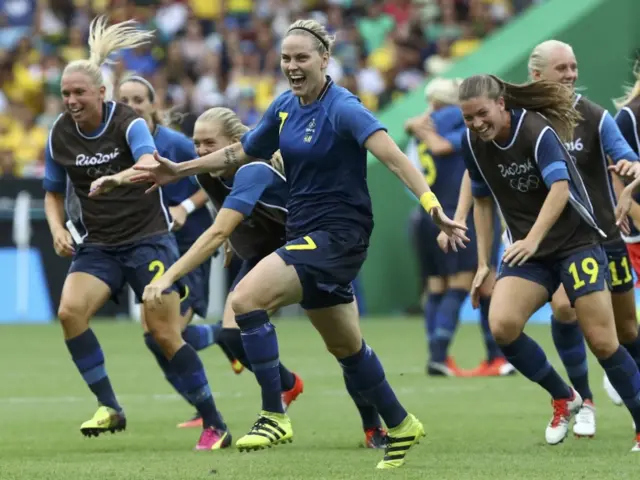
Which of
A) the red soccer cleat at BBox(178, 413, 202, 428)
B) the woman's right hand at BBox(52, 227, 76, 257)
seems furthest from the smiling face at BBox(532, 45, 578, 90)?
the red soccer cleat at BBox(178, 413, 202, 428)

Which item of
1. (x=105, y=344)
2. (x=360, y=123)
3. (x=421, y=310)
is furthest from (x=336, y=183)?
(x=421, y=310)

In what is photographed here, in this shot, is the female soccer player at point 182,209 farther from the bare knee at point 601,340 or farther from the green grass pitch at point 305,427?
the bare knee at point 601,340

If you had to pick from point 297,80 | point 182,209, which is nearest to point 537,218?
point 297,80

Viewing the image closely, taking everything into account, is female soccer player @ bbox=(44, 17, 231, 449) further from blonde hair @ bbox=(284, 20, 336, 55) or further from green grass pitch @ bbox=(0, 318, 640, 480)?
blonde hair @ bbox=(284, 20, 336, 55)

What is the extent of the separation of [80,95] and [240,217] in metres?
1.47

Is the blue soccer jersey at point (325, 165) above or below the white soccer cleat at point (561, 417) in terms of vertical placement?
above

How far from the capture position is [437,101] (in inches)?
523

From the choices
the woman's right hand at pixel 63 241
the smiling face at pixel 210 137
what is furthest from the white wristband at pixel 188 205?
the smiling face at pixel 210 137

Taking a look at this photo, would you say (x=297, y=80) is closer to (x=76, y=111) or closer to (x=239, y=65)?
(x=76, y=111)

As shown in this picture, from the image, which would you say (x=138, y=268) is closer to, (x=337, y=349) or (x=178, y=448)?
(x=178, y=448)

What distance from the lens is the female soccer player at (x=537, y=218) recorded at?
295 inches

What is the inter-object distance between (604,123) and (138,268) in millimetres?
2760

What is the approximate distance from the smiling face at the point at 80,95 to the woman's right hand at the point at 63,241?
2.16 feet

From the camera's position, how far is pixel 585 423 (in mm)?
8477
